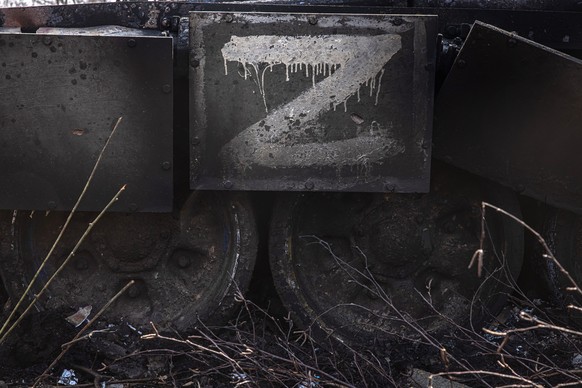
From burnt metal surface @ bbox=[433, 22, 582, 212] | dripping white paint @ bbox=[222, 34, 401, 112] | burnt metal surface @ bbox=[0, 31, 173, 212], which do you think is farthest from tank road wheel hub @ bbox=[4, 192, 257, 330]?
burnt metal surface @ bbox=[433, 22, 582, 212]

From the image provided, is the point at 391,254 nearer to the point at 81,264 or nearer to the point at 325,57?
the point at 325,57

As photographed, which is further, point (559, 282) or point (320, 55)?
point (559, 282)

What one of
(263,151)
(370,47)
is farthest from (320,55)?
(263,151)

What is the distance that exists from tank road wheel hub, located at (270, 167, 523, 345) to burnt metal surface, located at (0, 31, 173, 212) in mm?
764

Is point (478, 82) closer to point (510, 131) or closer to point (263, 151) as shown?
point (510, 131)

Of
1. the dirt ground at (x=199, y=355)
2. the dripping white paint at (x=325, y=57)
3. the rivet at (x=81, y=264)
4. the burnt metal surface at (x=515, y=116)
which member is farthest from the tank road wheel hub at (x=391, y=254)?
the rivet at (x=81, y=264)

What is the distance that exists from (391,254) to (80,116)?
155 centimetres

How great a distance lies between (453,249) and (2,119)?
2.14 metres

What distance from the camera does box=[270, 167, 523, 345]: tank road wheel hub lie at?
14.0ft

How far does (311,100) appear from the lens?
3.81 meters

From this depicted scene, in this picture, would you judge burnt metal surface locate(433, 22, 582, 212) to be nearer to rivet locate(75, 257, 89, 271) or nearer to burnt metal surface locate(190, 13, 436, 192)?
burnt metal surface locate(190, 13, 436, 192)

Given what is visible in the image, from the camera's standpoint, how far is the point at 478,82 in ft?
12.5

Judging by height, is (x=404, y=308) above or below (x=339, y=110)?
below

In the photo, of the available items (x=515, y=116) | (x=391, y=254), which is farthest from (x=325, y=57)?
(x=391, y=254)
